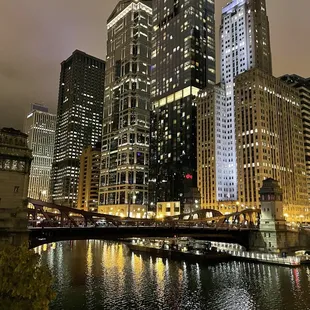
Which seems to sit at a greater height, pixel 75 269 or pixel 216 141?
pixel 216 141

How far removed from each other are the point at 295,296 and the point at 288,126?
144849mm

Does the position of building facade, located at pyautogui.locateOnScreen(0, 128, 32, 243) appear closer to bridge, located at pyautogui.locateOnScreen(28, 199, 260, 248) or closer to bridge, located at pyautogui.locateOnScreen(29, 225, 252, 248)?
bridge, located at pyautogui.locateOnScreen(28, 199, 260, 248)

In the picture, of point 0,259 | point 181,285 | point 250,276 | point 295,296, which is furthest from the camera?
point 250,276

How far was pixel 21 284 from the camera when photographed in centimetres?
2220

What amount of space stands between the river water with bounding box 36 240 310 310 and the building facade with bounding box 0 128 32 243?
1188cm

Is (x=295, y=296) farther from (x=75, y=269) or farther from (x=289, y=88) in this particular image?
(x=289, y=88)

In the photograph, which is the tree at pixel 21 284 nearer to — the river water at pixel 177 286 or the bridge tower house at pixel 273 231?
the river water at pixel 177 286

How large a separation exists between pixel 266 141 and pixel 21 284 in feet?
511

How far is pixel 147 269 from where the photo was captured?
73562 mm

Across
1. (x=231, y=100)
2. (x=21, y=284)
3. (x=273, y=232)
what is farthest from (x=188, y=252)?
(x=231, y=100)

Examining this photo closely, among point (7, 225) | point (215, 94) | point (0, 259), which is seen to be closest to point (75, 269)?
point (7, 225)

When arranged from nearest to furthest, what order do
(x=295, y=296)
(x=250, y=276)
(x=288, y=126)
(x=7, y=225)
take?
(x=295, y=296)
(x=7, y=225)
(x=250, y=276)
(x=288, y=126)

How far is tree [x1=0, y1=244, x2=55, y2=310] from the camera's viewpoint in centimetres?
2208

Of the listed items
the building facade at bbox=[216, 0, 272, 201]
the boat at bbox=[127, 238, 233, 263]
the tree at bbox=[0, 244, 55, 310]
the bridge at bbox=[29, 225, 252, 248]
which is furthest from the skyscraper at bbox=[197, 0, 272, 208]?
the tree at bbox=[0, 244, 55, 310]
